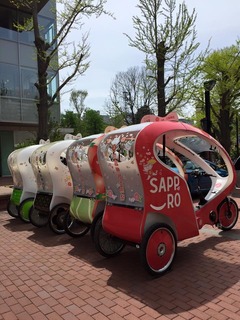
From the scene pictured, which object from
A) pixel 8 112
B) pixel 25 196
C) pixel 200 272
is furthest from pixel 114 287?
pixel 8 112

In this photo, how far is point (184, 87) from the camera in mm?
13469

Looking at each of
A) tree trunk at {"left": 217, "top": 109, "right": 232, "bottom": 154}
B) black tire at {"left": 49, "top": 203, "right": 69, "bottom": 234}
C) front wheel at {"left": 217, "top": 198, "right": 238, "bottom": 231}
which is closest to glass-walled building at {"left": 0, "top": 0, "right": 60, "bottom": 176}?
tree trunk at {"left": 217, "top": 109, "right": 232, "bottom": 154}

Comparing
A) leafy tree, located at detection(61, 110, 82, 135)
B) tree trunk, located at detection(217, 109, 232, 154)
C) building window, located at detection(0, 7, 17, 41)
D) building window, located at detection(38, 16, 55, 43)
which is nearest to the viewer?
building window, located at detection(0, 7, 17, 41)

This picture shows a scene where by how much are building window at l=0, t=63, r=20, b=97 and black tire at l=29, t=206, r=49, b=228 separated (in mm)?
12992

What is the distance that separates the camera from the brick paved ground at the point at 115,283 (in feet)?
11.8

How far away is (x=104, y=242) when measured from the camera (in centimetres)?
526

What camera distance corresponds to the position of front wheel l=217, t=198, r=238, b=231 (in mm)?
6242

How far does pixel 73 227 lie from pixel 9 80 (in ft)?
49.1

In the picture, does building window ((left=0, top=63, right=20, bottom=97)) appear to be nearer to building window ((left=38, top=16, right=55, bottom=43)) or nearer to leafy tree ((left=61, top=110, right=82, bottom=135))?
building window ((left=38, top=16, right=55, bottom=43))

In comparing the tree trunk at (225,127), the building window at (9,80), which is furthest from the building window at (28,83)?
the tree trunk at (225,127)

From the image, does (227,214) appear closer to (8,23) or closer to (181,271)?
(181,271)

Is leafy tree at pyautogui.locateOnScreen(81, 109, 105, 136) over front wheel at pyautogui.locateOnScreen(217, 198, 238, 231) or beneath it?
over

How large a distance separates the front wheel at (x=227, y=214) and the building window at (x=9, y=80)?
1570 cm

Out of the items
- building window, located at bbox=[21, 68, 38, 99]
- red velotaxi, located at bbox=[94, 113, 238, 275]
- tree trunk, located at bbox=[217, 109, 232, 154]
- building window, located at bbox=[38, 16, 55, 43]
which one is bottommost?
red velotaxi, located at bbox=[94, 113, 238, 275]
